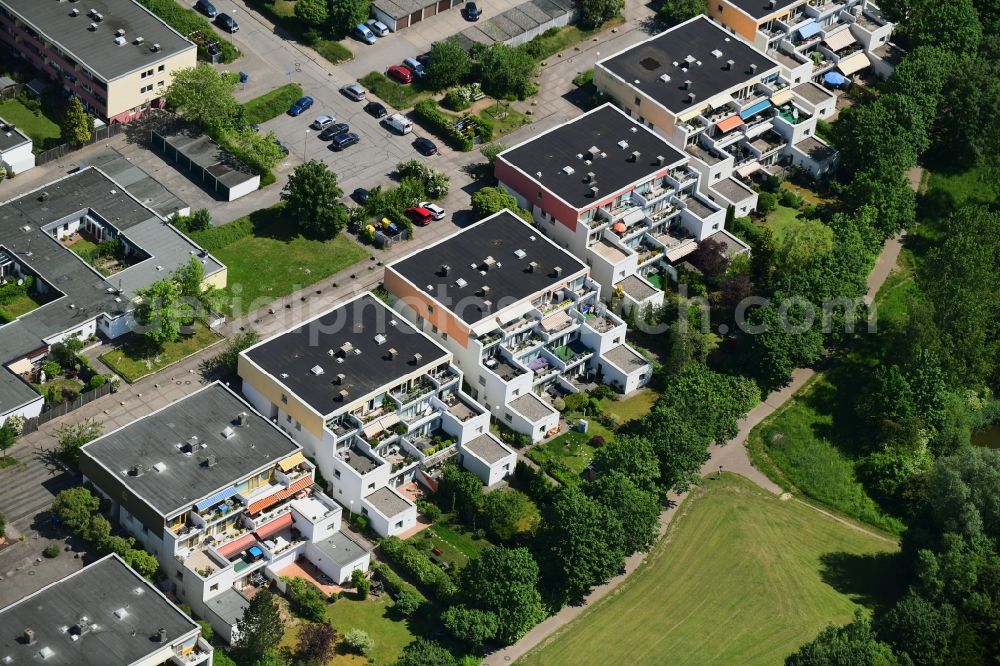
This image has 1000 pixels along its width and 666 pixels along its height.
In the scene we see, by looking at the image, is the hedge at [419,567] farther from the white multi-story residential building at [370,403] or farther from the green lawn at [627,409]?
the green lawn at [627,409]

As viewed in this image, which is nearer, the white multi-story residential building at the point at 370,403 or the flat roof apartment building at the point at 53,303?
the white multi-story residential building at the point at 370,403

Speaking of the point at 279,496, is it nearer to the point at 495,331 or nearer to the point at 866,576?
the point at 495,331

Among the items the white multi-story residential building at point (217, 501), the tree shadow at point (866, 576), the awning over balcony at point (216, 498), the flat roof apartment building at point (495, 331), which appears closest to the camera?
the white multi-story residential building at point (217, 501)

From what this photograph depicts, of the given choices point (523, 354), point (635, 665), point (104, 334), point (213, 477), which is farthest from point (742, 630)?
point (104, 334)

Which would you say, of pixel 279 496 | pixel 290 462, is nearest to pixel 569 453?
pixel 290 462

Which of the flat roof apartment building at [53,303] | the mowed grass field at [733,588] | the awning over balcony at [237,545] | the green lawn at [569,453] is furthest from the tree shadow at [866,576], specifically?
the flat roof apartment building at [53,303]

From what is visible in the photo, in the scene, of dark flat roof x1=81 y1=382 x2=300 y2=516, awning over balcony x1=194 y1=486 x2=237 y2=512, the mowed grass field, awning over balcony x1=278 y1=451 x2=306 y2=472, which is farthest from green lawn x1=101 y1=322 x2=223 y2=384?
the mowed grass field
